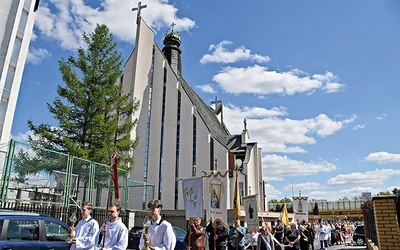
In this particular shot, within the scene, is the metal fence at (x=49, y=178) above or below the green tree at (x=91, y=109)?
below

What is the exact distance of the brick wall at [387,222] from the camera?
21.4 feet

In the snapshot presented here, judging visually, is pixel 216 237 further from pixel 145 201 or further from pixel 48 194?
pixel 145 201

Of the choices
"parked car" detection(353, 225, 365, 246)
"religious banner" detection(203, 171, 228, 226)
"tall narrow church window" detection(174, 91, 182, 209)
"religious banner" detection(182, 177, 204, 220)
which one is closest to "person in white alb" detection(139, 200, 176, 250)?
"religious banner" detection(182, 177, 204, 220)

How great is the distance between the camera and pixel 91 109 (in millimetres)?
21750

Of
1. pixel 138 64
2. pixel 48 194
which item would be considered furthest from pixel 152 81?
pixel 48 194

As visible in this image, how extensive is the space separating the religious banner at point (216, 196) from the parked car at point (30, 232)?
6.92 meters

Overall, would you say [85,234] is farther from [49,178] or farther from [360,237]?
[360,237]

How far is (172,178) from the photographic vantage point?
117ft

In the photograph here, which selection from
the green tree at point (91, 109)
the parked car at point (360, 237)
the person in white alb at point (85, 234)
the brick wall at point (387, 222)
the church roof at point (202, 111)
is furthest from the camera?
the church roof at point (202, 111)

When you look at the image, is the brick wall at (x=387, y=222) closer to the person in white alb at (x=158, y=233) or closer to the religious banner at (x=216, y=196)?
the person in white alb at (x=158, y=233)

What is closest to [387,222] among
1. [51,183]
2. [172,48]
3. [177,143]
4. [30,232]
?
[30,232]

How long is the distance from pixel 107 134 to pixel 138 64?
59.9ft

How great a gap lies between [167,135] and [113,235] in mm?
31814

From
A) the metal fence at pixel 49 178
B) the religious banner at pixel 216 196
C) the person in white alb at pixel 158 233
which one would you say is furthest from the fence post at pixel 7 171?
the person in white alb at pixel 158 233
